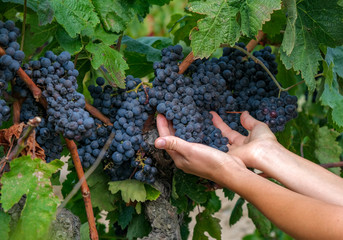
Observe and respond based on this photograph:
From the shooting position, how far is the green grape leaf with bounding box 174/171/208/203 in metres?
1.42

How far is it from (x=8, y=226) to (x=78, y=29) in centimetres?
56

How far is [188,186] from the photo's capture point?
142 cm

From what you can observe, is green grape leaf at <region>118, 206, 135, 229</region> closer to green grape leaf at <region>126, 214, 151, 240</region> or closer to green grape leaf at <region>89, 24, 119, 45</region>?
green grape leaf at <region>126, 214, 151, 240</region>

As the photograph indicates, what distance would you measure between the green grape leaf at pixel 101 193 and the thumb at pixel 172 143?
0.97 feet

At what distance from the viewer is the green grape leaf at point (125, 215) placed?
1518 mm

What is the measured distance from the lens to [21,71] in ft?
3.60

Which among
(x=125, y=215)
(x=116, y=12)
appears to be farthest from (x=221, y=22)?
(x=125, y=215)

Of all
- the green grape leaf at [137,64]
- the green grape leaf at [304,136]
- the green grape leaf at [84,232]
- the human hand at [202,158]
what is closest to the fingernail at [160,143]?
the human hand at [202,158]

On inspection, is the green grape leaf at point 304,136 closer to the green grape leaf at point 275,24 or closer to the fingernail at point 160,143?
the green grape leaf at point 275,24

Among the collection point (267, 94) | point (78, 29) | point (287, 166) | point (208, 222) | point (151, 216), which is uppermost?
point (78, 29)

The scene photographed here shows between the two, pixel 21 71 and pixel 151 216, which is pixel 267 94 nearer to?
pixel 151 216

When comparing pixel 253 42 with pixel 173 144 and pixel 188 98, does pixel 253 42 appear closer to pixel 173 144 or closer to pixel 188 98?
pixel 188 98

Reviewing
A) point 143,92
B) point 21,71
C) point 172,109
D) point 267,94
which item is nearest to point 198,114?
point 172,109

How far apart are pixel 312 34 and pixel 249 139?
15.4 inches
